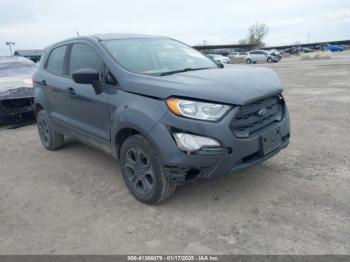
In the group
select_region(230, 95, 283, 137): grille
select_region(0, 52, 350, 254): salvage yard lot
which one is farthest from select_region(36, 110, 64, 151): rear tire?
select_region(230, 95, 283, 137): grille

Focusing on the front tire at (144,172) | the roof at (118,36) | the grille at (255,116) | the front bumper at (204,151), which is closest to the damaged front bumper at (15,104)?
the roof at (118,36)

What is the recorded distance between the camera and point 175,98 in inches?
117

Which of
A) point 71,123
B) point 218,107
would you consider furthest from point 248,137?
point 71,123

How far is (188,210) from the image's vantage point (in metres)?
3.33

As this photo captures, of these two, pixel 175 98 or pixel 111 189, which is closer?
pixel 175 98

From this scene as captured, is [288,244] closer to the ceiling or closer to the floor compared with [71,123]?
closer to the floor

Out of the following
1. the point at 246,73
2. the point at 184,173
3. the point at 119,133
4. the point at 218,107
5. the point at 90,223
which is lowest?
the point at 90,223

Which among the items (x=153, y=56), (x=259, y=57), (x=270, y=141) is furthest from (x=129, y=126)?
(x=259, y=57)

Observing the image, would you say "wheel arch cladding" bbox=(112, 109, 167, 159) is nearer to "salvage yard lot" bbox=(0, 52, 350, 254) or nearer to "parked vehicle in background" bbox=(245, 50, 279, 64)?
"salvage yard lot" bbox=(0, 52, 350, 254)

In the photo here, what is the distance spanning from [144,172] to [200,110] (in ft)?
3.10

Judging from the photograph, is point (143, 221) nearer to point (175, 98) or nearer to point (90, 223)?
point (90, 223)

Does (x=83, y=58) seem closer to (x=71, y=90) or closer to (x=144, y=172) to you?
(x=71, y=90)

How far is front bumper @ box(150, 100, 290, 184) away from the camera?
113 inches

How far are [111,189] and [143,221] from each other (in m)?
0.90
